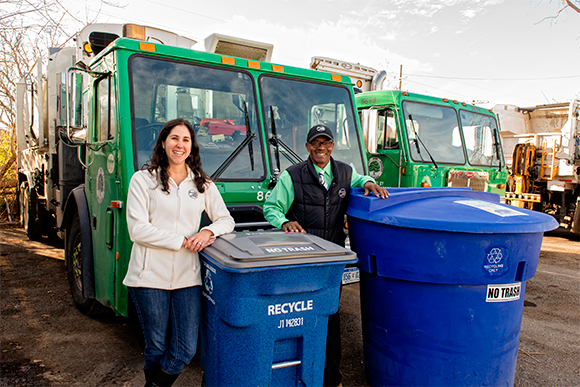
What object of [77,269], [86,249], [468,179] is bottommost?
[77,269]

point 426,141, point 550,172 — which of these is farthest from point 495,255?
point 550,172

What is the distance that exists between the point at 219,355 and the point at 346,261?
0.78 metres

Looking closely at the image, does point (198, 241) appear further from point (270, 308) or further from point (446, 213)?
point (446, 213)

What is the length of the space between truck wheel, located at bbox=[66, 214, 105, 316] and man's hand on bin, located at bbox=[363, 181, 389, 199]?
270 centimetres

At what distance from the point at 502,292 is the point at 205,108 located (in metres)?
2.48

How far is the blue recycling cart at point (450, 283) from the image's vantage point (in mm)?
2215

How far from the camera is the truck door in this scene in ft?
10.4

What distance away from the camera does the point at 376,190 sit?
267cm

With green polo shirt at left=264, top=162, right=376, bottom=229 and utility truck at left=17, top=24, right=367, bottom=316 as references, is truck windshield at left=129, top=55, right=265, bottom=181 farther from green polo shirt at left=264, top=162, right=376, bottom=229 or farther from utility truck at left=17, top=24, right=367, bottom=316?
green polo shirt at left=264, top=162, right=376, bottom=229

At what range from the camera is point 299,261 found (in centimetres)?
198

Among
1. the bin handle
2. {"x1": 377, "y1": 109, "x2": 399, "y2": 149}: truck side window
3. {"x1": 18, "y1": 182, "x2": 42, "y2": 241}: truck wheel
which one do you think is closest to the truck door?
the bin handle

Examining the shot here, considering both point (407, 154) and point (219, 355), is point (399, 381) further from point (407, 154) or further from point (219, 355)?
point (407, 154)

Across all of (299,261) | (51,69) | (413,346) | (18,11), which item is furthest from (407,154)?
(18,11)

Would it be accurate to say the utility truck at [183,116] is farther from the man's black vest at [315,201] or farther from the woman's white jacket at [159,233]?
the woman's white jacket at [159,233]
